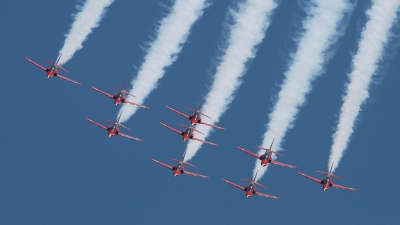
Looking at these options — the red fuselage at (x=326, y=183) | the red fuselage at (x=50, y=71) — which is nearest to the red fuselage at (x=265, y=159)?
the red fuselage at (x=326, y=183)

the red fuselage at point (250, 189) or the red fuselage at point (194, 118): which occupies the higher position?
the red fuselage at point (194, 118)

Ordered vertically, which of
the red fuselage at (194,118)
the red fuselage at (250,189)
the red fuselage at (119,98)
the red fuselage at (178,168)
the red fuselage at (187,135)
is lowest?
the red fuselage at (178,168)

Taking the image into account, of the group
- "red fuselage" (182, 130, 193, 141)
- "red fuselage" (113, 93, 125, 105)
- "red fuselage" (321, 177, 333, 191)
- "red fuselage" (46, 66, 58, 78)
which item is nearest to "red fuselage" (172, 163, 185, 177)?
"red fuselage" (182, 130, 193, 141)

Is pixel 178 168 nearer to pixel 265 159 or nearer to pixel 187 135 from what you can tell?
pixel 187 135

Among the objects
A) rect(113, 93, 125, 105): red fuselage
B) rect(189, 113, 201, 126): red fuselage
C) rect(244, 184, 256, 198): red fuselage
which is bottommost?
rect(244, 184, 256, 198): red fuselage

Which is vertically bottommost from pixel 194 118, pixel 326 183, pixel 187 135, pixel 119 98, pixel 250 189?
pixel 250 189

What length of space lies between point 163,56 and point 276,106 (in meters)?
9.01

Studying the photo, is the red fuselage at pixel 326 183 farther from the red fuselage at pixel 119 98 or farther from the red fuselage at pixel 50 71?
the red fuselage at pixel 50 71

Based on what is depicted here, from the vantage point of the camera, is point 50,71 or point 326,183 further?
point 50,71

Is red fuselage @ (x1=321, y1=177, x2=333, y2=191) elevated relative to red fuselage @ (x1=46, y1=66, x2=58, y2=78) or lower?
lower

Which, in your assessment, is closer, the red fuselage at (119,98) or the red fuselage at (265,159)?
the red fuselage at (265,159)

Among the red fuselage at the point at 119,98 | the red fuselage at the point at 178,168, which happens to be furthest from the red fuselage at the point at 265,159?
the red fuselage at the point at 119,98

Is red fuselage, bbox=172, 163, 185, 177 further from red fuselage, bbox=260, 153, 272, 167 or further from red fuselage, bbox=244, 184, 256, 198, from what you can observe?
red fuselage, bbox=260, 153, 272, 167

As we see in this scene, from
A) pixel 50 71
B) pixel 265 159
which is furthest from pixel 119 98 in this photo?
pixel 265 159
